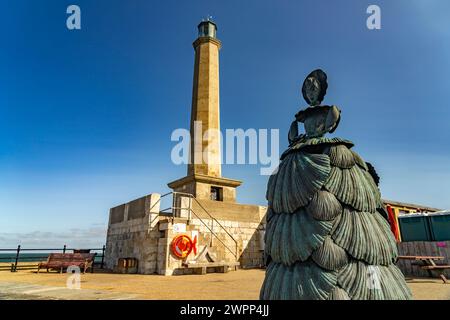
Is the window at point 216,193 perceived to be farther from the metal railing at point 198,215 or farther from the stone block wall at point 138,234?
the stone block wall at point 138,234

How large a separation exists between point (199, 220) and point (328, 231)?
10708 millimetres

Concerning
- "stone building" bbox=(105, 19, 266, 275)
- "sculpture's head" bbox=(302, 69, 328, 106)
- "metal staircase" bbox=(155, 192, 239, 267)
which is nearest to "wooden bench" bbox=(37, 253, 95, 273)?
"stone building" bbox=(105, 19, 266, 275)

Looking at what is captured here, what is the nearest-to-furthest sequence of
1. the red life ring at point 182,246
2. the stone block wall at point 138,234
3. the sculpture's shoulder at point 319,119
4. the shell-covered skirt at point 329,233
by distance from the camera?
the shell-covered skirt at point 329,233, the sculpture's shoulder at point 319,119, the red life ring at point 182,246, the stone block wall at point 138,234

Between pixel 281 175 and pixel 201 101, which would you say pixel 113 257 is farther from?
pixel 281 175

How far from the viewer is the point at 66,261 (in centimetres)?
1255

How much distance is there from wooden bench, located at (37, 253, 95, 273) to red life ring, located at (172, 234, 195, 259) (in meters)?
4.02

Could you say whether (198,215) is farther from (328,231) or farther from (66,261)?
(328,231)

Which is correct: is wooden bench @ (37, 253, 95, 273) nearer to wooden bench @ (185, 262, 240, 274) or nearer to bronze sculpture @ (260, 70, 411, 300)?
wooden bench @ (185, 262, 240, 274)

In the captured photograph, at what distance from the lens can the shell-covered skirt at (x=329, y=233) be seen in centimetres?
257

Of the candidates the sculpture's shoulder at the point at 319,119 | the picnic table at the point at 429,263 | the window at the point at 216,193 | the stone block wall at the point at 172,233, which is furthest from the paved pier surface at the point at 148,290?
the window at the point at 216,193

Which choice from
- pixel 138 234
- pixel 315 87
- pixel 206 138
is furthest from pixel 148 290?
pixel 206 138

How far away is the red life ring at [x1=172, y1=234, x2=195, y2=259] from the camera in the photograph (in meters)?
11.1

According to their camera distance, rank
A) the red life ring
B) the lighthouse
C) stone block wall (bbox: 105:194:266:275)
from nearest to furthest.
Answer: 1. the red life ring
2. stone block wall (bbox: 105:194:266:275)
3. the lighthouse

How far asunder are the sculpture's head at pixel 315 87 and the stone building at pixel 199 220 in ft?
29.7
